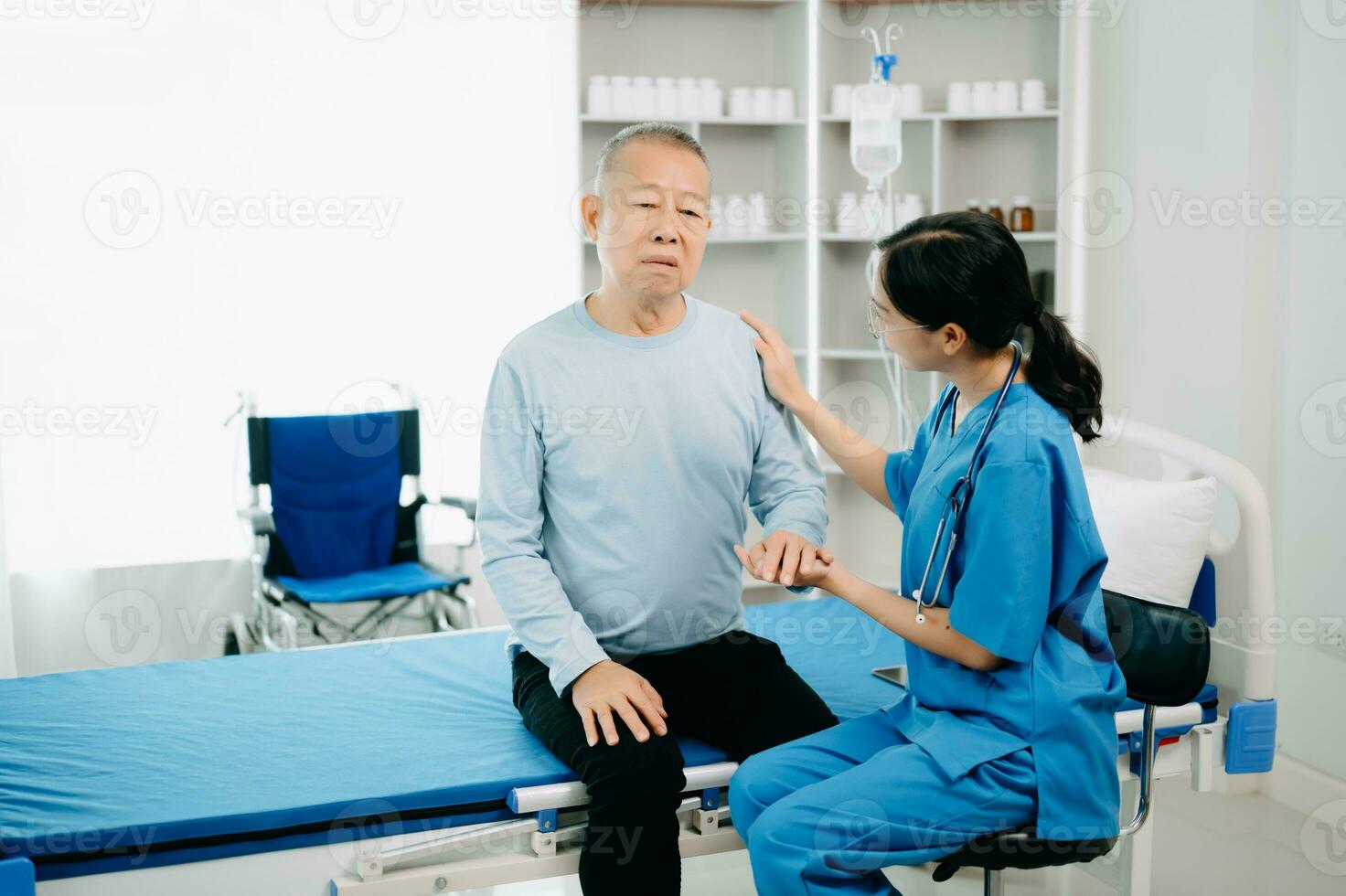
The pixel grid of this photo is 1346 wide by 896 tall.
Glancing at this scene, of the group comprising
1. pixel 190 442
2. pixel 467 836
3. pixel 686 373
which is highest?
pixel 686 373

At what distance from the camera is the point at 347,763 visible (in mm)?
1781

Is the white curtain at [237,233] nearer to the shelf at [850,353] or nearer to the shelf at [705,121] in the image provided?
the shelf at [705,121]

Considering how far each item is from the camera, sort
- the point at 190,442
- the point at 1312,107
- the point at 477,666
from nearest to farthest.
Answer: the point at 477,666 → the point at 1312,107 → the point at 190,442

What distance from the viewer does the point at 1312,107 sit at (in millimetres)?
2822

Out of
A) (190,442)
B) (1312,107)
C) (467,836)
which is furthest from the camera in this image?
(190,442)

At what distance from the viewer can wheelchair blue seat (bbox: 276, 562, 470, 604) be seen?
130 inches

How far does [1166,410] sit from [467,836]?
2.39 m

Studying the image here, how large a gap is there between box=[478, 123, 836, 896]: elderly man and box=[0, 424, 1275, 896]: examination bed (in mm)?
123

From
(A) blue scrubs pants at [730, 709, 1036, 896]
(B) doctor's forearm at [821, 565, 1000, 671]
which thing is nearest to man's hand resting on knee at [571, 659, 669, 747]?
(A) blue scrubs pants at [730, 709, 1036, 896]

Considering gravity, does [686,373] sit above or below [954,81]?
below

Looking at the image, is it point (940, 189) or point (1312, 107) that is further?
point (940, 189)

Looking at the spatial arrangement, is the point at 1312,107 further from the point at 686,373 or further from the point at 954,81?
the point at 686,373

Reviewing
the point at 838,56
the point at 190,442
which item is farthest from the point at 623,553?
the point at 838,56

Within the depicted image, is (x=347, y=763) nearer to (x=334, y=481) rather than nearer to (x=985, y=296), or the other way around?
(x=985, y=296)
